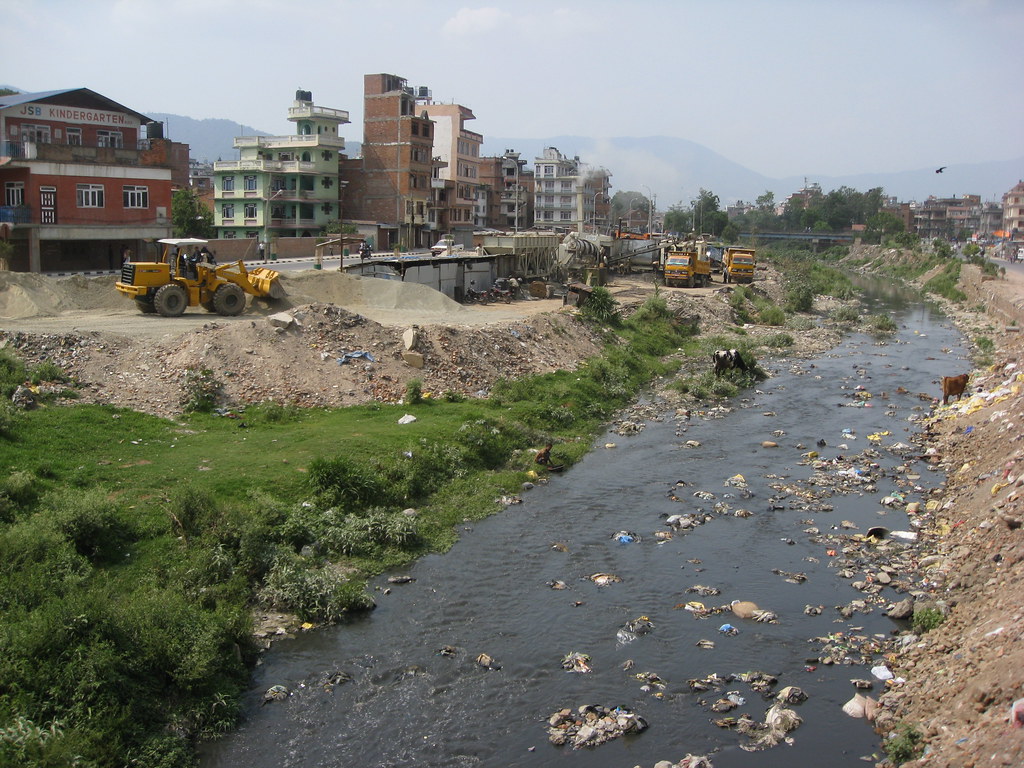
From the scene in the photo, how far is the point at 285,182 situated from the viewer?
5728 centimetres

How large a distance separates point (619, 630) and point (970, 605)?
14.7ft

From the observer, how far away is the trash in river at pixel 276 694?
967 centimetres

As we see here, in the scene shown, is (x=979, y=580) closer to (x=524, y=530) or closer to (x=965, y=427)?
(x=524, y=530)

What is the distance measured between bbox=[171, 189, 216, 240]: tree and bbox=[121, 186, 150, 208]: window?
17.4m

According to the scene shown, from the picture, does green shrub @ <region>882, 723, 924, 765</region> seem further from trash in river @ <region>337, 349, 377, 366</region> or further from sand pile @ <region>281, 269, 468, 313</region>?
sand pile @ <region>281, 269, 468, 313</region>

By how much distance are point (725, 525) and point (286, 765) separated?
8776 mm

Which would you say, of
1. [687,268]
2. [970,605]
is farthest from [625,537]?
[687,268]

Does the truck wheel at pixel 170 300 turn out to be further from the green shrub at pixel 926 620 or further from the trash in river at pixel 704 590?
the green shrub at pixel 926 620

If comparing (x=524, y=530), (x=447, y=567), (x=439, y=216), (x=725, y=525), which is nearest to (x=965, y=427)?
(x=725, y=525)

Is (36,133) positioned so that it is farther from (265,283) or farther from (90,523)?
(90,523)

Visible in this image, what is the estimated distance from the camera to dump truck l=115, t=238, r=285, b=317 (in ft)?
78.5

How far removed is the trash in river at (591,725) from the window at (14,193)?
1236 inches

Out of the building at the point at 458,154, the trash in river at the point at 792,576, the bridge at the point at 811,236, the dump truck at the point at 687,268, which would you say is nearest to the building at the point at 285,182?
the building at the point at 458,154

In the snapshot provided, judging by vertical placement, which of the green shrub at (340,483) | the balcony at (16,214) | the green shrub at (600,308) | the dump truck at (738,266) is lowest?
the green shrub at (340,483)
